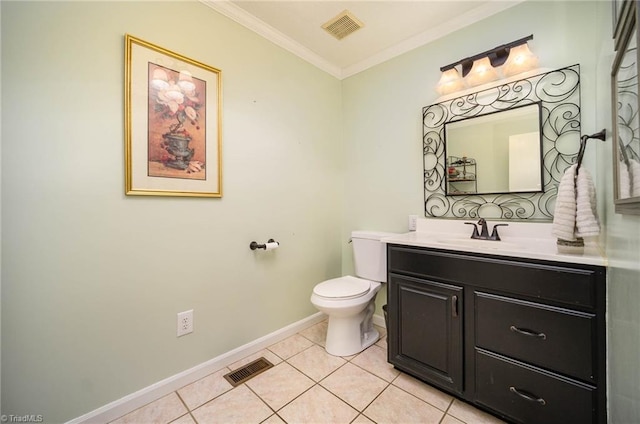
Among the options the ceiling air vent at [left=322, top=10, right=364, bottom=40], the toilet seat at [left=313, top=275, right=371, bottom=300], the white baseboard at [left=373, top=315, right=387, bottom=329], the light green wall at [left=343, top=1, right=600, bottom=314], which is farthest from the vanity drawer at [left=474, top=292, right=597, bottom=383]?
the ceiling air vent at [left=322, top=10, right=364, bottom=40]

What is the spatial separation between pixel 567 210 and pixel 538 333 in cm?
56

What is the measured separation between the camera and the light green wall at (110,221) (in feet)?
3.48

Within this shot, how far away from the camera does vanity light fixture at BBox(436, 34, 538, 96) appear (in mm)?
1513

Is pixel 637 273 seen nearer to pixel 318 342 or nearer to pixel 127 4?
pixel 318 342

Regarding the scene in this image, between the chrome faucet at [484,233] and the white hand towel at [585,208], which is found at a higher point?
the white hand towel at [585,208]

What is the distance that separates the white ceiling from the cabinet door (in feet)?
5.63

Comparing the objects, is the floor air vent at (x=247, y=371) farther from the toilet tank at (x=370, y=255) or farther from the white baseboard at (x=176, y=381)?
the toilet tank at (x=370, y=255)

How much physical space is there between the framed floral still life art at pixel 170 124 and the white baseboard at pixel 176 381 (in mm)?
1030

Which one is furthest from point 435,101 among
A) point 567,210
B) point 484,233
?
point 567,210

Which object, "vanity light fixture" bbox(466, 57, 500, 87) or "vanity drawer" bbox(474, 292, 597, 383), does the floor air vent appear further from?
"vanity light fixture" bbox(466, 57, 500, 87)

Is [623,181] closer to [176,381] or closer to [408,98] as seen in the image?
[408,98]

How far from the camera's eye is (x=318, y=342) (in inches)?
77.1

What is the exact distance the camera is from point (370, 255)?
2.03 metres

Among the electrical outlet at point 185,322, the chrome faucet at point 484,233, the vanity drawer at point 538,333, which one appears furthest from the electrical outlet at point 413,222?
the electrical outlet at point 185,322
